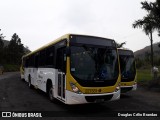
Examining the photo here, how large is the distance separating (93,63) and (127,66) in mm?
6662

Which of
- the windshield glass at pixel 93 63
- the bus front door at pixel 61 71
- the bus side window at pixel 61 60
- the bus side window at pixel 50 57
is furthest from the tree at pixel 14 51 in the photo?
the windshield glass at pixel 93 63

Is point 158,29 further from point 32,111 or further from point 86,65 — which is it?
point 32,111

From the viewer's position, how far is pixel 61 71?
34.0ft

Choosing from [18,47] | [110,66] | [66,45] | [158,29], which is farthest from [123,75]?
[18,47]

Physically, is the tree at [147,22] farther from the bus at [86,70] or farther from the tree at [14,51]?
the tree at [14,51]

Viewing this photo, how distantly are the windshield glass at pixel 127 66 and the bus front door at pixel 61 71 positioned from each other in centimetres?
577

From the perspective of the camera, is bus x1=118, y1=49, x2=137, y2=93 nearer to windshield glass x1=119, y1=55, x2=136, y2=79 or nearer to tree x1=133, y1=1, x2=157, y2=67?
windshield glass x1=119, y1=55, x2=136, y2=79

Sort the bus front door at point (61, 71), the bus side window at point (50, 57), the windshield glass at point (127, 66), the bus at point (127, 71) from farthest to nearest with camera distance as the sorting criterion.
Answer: the windshield glass at point (127, 66), the bus at point (127, 71), the bus side window at point (50, 57), the bus front door at point (61, 71)

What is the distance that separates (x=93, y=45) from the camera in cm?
1014

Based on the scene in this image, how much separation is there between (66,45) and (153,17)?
13.7 metres

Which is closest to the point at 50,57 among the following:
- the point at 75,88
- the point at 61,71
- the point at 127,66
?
the point at 61,71

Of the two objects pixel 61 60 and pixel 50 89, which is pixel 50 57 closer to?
pixel 50 89

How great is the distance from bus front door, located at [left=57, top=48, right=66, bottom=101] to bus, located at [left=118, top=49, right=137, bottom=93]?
17.6 ft

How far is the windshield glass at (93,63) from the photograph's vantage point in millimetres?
9547
